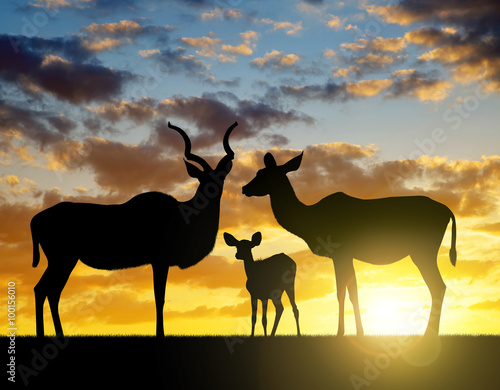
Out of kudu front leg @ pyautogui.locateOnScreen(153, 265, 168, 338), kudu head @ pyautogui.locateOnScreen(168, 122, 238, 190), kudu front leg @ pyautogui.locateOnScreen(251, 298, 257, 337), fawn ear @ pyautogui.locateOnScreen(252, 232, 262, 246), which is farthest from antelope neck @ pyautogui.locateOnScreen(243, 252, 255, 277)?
kudu front leg @ pyautogui.locateOnScreen(153, 265, 168, 338)

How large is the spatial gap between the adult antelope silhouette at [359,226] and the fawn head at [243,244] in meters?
3.92

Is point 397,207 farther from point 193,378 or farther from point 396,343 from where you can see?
point 193,378

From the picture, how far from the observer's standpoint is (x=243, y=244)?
678 inches

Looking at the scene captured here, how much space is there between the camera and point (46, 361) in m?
10.1

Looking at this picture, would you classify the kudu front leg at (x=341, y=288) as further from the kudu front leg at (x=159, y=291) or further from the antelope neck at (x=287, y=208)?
the kudu front leg at (x=159, y=291)

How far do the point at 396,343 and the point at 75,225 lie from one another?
7.77m

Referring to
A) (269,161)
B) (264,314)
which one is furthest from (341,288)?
(264,314)

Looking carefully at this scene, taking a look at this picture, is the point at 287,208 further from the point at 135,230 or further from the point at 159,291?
the point at 135,230

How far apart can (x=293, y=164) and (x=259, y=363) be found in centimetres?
488

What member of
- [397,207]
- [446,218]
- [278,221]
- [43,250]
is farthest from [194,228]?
[446,218]

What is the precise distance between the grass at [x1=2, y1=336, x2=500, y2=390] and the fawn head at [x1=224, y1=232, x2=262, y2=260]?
16.5ft

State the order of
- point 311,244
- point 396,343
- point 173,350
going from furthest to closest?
point 311,244
point 396,343
point 173,350

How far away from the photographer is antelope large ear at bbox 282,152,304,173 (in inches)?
520

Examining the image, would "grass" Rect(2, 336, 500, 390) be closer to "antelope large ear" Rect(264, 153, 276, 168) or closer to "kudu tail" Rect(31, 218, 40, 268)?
"kudu tail" Rect(31, 218, 40, 268)
